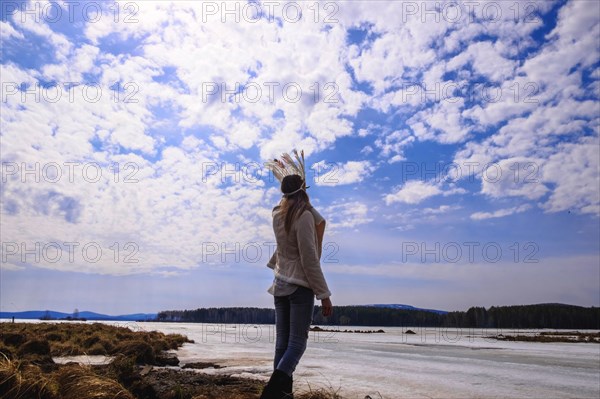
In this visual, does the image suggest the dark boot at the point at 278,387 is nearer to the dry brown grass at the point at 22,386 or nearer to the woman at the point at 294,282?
the woman at the point at 294,282

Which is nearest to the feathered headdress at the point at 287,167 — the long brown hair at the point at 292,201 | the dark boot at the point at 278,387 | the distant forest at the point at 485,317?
the long brown hair at the point at 292,201

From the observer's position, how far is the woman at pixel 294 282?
308cm

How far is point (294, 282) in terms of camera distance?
320 cm

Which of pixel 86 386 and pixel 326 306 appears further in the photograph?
pixel 326 306

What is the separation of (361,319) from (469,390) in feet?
373

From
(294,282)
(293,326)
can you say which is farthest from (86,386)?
(294,282)

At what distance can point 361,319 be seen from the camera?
116 m

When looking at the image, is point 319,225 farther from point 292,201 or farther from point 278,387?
point 278,387

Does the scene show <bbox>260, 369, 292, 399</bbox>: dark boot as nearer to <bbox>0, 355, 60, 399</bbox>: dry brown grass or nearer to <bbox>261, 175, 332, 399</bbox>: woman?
<bbox>261, 175, 332, 399</bbox>: woman

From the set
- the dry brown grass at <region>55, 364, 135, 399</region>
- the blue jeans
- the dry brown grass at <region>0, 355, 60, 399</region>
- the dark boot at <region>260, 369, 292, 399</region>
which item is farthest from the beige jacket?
the dry brown grass at <region>0, 355, 60, 399</region>

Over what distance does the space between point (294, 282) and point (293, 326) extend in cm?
32

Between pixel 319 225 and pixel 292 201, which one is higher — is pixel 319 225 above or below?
below

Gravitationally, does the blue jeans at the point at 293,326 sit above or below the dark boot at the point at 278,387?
above

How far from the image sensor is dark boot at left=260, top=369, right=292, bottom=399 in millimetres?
2973
